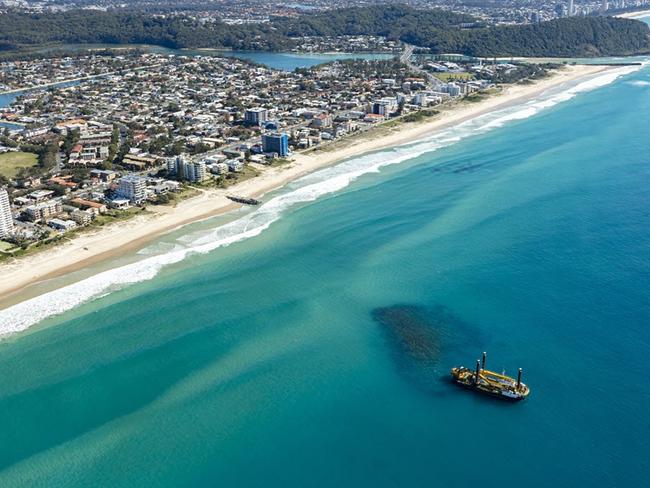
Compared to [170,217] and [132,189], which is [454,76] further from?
[170,217]

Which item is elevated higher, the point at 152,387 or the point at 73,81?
the point at 73,81

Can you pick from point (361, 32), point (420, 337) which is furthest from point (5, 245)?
point (361, 32)

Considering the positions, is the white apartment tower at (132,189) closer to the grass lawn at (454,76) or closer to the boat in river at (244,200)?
the boat in river at (244,200)

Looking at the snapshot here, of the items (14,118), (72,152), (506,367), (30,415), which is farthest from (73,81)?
(506,367)

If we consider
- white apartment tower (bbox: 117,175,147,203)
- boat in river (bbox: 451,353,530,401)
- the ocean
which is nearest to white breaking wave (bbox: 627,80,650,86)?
the ocean

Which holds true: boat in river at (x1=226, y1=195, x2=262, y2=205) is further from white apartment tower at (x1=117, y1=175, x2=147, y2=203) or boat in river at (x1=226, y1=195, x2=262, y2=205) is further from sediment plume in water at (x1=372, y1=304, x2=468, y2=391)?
sediment plume in water at (x1=372, y1=304, x2=468, y2=391)

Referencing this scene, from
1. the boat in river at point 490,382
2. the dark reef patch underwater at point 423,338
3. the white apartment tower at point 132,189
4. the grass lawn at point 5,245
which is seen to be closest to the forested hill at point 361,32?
the white apartment tower at point 132,189

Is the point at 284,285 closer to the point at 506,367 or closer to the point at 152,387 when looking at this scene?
the point at 152,387
